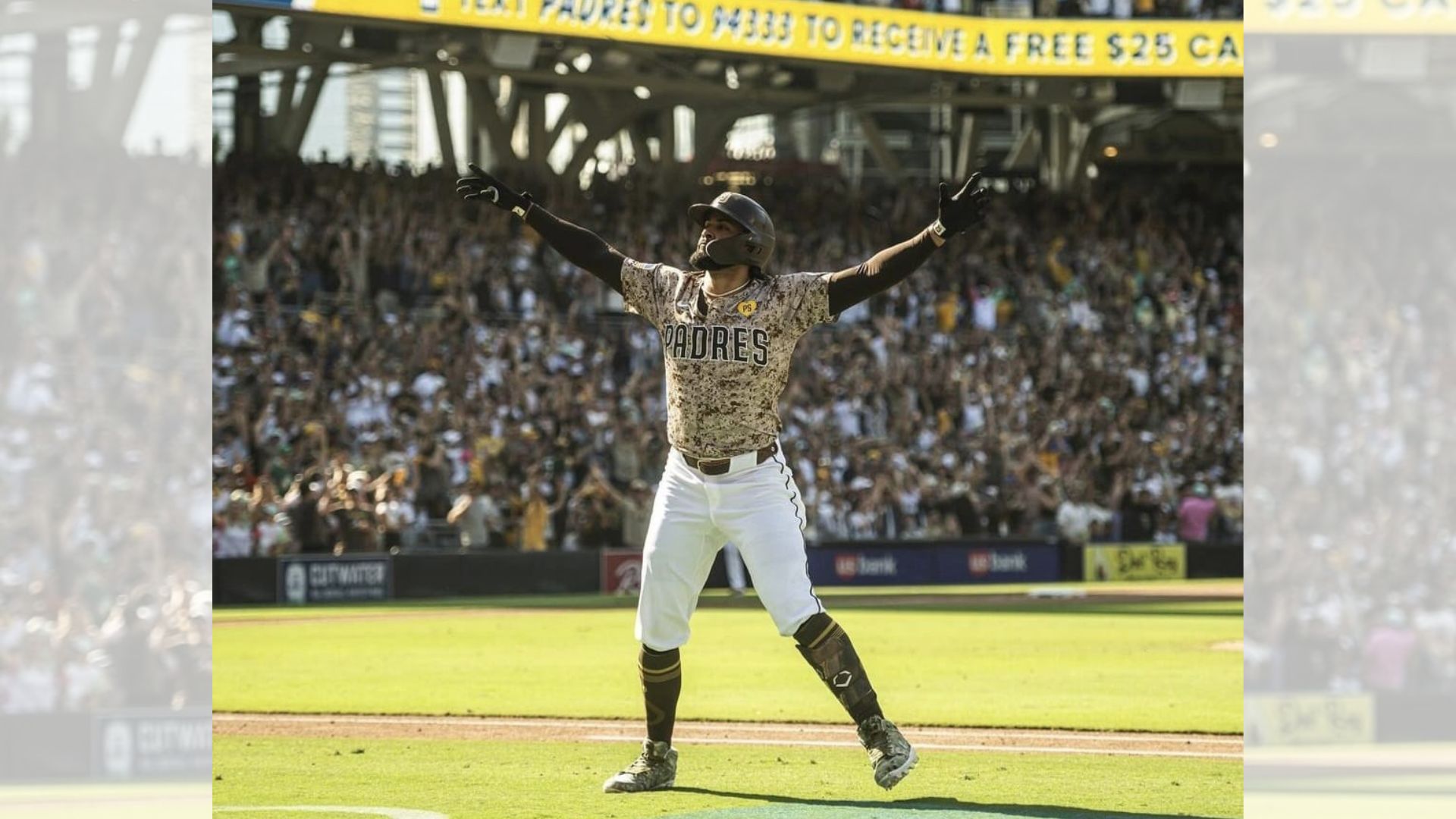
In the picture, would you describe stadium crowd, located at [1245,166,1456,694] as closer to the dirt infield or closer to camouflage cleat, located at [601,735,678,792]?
the dirt infield

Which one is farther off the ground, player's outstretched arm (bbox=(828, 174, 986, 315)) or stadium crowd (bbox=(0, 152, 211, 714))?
player's outstretched arm (bbox=(828, 174, 986, 315))

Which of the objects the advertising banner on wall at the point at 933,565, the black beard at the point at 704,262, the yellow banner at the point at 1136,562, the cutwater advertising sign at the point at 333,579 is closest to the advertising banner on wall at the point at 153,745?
the black beard at the point at 704,262

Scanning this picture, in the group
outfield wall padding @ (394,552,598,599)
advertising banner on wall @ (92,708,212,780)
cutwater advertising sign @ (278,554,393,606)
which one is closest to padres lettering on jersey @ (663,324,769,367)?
advertising banner on wall @ (92,708,212,780)

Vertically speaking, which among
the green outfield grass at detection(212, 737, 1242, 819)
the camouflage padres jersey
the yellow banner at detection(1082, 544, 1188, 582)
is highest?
the camouflage padres jersey

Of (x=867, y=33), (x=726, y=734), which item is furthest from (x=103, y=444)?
(x=867, y=33)

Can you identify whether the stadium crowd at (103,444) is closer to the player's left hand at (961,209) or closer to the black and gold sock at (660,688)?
the black and gold sock at (660,688)

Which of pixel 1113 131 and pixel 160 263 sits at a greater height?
pixel 1113 131

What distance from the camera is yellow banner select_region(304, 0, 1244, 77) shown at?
26984 millimetres

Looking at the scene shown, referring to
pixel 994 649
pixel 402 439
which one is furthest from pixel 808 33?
pixel 994 649

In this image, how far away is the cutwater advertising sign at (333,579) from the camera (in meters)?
22.0

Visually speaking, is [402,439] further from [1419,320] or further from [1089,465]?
[1419,320]

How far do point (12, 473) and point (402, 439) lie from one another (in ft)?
62.0

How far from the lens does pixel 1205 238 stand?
1377 inches

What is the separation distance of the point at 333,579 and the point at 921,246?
16.4 m
